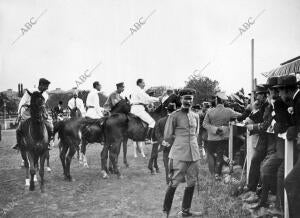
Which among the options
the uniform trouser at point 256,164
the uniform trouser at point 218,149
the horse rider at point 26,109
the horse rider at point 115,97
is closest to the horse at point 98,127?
the horse rider at point 115,97

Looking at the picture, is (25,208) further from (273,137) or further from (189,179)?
(273,137)

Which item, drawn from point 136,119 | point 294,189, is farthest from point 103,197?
point 294,189

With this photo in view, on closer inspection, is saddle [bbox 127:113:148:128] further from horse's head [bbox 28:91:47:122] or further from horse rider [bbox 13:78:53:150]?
horse's head [bbox 28:91:47:122]

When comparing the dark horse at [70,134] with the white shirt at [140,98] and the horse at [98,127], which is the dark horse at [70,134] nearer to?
the horse at [98,127]

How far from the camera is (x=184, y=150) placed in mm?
5414

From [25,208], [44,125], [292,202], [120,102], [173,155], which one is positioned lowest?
[25,208]

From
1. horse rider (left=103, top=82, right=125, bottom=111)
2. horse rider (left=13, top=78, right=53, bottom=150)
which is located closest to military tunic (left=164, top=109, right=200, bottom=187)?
horse rider (left=13, top=78, right=53, bottom=150)

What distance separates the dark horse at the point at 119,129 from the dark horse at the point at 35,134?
1.95 m

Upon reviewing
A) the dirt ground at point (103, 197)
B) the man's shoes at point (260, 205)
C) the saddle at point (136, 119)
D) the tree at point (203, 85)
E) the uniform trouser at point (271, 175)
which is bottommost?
the dirt ground at point (103, 197)

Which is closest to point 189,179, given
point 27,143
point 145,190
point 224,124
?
point 145,190

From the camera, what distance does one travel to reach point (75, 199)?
22.7ft

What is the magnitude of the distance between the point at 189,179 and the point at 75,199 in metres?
2.76

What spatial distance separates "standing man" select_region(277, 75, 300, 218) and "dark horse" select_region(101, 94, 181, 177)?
480cm

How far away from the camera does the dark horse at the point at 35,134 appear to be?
7.43m
